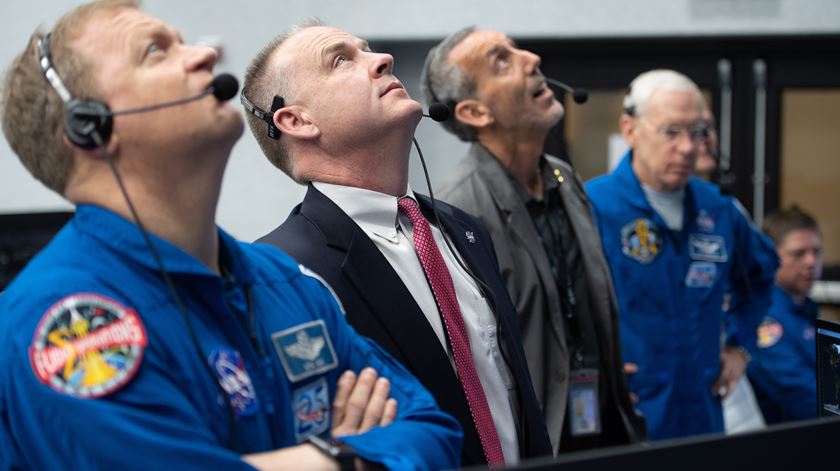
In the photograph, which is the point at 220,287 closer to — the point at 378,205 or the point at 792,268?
the point at 378,205

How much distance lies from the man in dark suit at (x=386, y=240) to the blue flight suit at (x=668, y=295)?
1.28 metres

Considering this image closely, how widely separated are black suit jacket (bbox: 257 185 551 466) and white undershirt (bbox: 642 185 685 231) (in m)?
1.59

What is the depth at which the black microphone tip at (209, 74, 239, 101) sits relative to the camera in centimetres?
118

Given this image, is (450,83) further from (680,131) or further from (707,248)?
(707,248)

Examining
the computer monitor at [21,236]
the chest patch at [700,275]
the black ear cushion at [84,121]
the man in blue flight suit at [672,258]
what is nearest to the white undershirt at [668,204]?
the man in blue flight suit at [672,258]

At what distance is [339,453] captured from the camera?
3.82 ft

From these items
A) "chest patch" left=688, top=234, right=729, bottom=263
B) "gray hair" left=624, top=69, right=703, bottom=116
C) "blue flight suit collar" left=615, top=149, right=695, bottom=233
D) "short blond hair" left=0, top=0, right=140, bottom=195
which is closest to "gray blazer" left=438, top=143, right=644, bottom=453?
"blue flight suit collar" left=615, top=149, right=695, bottom=233

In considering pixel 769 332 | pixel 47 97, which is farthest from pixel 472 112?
pixel 769 332

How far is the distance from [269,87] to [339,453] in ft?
3.09

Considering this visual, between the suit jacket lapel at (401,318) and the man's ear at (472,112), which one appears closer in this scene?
the suit jacket lapel at (401,318)

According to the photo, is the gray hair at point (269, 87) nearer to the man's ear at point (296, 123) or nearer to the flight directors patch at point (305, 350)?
the man's ear at point (296, 123)

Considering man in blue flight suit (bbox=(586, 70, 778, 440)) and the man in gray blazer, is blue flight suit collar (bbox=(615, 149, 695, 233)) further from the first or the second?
the man in gray blazer

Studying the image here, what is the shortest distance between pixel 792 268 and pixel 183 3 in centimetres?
344

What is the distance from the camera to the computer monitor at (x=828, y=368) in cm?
150
